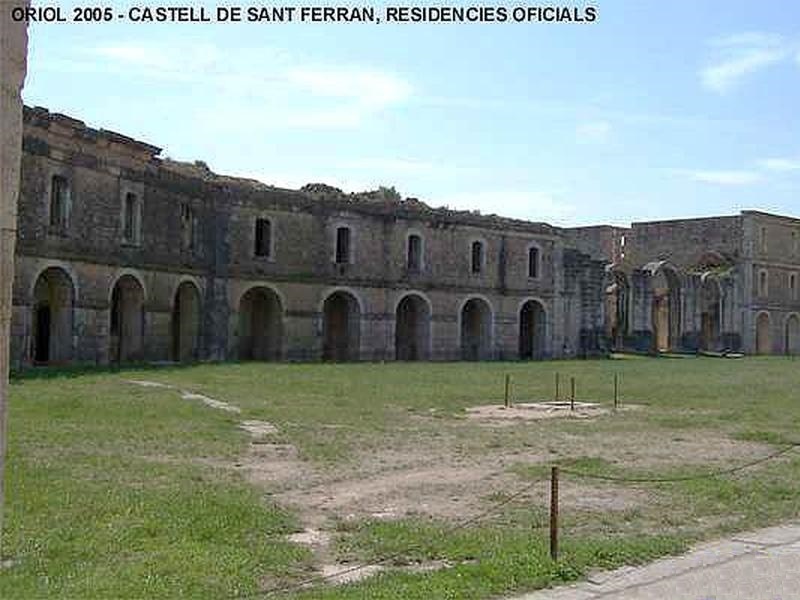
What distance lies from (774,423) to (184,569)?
14098mm

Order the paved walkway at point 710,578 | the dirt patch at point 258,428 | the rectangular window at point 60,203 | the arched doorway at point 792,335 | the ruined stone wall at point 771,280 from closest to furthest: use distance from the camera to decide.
A: the paved walkway at point 710,578, the dirt patch at point 258,428, the rectangular window at point 60,203, the ruined stone wall at point 771,280, the arched doorway at point 792,335

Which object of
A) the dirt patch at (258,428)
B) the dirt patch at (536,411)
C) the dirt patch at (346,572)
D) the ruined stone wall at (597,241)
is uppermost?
the ruined stone wall at (597,241)

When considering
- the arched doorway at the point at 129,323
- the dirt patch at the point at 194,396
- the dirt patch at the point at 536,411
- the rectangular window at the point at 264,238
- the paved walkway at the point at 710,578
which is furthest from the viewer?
the rectangular window at the point at 264,238

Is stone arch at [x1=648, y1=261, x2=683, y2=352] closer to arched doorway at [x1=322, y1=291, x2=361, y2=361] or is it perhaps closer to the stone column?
arched doorway at [x1=322, y1=291, x2=361, y2=361]

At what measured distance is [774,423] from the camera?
18.8 m

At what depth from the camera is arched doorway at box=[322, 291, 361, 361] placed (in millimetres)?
40719

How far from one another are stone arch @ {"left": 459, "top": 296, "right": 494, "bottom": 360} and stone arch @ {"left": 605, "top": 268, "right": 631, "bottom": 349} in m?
11.4

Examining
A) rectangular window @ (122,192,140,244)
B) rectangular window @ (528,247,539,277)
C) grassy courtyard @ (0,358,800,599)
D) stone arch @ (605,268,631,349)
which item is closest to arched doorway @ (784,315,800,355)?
stone arch @ (605,268,631,349)

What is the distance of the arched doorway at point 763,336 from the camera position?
6203 centimetres

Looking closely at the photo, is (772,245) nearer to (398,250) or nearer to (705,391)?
(398,250)

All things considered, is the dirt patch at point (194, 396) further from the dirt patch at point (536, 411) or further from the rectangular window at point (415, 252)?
the rectangular window at point (415, 252)

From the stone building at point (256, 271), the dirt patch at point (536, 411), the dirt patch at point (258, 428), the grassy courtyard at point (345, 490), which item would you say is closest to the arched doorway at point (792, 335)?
the stone building at point (256, 271)

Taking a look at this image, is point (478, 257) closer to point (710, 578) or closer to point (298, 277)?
point (298, 277)

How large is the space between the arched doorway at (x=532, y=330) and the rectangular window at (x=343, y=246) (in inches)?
371
